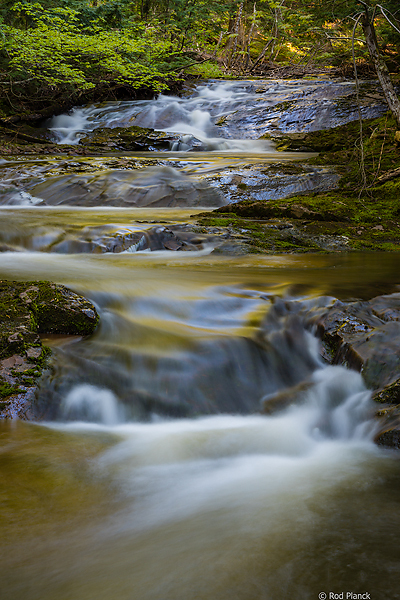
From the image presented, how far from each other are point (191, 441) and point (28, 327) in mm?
1371

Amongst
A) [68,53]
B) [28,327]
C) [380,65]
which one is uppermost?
[68,53]

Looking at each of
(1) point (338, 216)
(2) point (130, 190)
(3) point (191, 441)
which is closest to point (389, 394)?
(3) point (191, 441)

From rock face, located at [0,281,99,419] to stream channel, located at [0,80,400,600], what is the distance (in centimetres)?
12

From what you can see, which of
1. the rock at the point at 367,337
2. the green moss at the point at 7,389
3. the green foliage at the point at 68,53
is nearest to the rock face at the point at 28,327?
the green moss at the point at 7,389

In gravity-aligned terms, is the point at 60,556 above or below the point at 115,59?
below

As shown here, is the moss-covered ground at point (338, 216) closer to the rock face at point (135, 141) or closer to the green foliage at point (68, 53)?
the rock face at point (135, 141)

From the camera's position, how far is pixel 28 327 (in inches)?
125

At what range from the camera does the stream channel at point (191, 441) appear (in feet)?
5.47

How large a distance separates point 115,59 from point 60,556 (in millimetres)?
16432

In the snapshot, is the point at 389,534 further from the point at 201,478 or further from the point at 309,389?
the point at 309,389

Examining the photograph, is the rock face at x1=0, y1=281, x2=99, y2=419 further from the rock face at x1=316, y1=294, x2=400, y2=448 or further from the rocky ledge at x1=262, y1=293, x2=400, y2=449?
the rock face at x1=316, y1=294, x2=400, y2=448

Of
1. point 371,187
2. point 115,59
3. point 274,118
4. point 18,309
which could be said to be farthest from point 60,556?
point 115,59

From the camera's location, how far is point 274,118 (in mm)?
14969

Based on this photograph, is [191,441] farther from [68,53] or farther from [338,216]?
[68,53]
